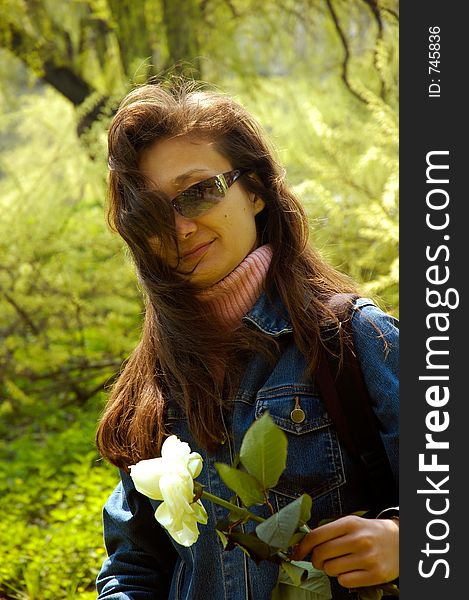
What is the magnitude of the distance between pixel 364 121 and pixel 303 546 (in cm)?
421

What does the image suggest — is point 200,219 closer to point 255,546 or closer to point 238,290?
point 238,290

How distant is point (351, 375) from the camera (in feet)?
5.13

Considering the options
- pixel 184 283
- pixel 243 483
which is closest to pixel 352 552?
pixel 243 483

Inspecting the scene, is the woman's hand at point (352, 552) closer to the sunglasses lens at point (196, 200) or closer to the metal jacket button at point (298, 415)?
the metal jacket button at point (298, 415)

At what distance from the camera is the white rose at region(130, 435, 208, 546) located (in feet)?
4.06

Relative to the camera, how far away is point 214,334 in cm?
177

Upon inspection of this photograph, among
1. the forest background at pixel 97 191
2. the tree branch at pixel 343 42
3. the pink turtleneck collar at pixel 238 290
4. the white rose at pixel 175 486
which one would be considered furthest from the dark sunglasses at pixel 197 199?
the tree branch at pixel 343 42

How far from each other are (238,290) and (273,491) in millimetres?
426

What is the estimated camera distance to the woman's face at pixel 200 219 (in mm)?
1744

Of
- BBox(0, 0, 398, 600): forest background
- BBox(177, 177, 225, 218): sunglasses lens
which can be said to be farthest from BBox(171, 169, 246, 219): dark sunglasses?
BBox(0, 0, 398, 600): forest background

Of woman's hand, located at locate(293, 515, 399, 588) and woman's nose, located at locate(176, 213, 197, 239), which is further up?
woman's nose, located at locate(176, 213, 197, 239)

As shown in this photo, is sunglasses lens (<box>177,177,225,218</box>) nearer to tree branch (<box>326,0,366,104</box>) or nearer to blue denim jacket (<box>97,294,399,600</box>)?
blue denim jacket (<box>97,294,399,600</box>)

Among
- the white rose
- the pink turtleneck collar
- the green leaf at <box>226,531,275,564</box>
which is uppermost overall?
the pink turtleneck collar

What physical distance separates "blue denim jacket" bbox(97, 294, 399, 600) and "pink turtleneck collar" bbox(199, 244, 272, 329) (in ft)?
0.13
